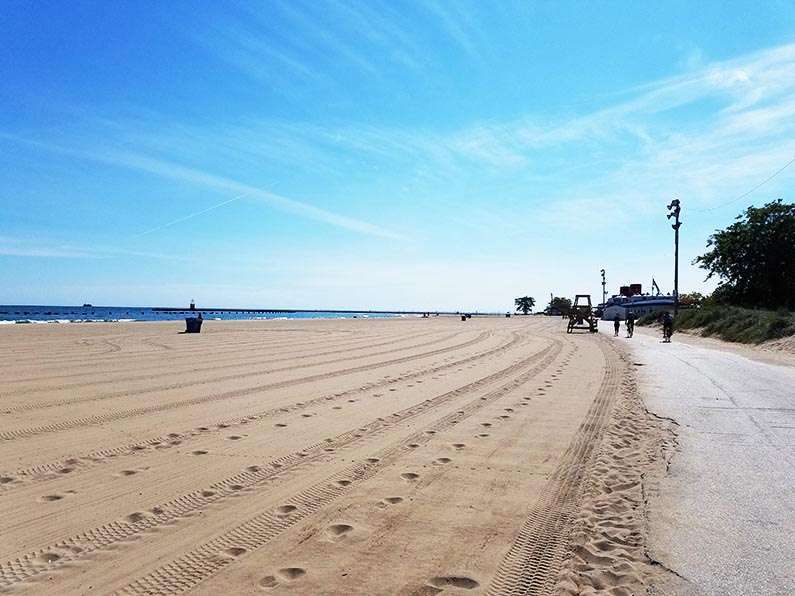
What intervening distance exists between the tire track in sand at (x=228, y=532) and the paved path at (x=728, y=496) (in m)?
2.49

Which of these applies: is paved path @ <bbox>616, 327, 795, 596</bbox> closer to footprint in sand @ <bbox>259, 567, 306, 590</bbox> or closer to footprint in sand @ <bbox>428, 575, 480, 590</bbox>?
footprint in sand @ <bbox>428, 575, 480, 590</bbox>

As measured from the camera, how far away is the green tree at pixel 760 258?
39.7 meters

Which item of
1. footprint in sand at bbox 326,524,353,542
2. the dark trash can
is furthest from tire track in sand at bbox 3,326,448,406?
the dark trash can

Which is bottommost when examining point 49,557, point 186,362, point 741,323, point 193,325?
point 49,557

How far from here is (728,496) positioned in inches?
189

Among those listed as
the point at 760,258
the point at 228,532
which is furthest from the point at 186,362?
the point at 760,258

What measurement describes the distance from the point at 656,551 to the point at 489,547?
1.05m

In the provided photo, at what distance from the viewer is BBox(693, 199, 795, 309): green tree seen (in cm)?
3969

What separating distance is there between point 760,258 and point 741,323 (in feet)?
49.6

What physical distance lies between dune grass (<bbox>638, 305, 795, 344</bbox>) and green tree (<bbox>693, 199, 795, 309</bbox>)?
5007mm

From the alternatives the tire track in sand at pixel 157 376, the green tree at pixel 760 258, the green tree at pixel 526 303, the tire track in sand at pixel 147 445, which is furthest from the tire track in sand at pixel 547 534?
the green tree at pixel 526 303

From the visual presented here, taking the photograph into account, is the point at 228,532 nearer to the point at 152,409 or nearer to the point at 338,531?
the point at 338,531

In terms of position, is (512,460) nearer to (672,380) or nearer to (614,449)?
(614,449)

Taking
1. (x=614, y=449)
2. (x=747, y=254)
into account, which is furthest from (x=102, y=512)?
(x=747, y=254)
